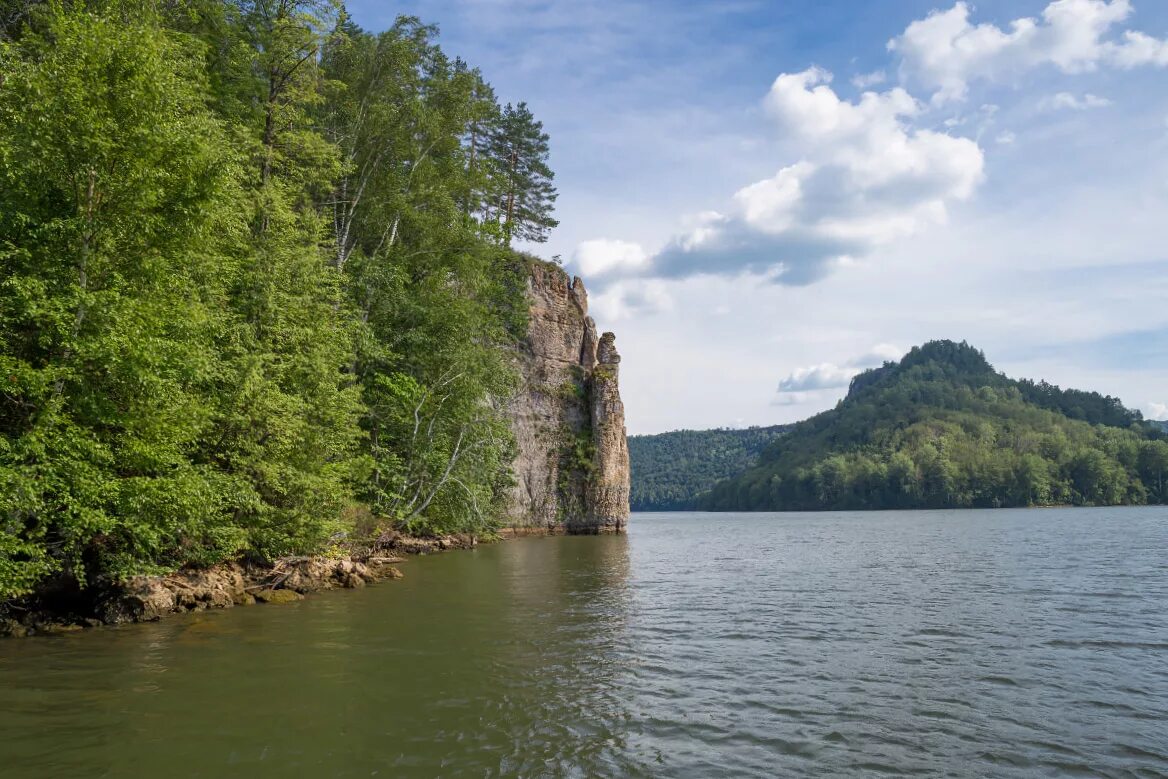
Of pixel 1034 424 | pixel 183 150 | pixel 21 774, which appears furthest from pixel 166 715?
pixel 1034 424

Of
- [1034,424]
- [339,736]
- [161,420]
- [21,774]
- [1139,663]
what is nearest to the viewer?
[21,774]

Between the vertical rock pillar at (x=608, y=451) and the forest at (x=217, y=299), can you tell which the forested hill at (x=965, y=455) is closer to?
the vertical rock pillar at (x=608, y=451)

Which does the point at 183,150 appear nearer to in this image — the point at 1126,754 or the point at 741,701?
the point at 741,701

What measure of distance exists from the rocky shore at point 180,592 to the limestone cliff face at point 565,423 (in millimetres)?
35973

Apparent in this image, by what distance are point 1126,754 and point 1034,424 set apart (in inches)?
7244

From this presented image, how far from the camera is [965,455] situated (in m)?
145

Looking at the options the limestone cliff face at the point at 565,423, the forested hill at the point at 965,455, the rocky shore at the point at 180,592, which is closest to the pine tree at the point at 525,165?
the limestone cliff face at the point at 565,423

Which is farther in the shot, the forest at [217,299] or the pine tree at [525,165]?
the pine tree at [525,165]

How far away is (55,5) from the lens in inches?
581

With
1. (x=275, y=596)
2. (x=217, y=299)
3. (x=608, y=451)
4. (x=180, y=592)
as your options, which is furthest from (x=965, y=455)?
(x=180, y=592)

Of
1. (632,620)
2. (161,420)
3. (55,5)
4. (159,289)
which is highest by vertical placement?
(55,5)

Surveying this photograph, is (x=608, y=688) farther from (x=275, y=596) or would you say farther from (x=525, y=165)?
(x=525, y=165)

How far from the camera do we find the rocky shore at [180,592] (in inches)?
564

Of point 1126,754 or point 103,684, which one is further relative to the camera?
point 103,684
